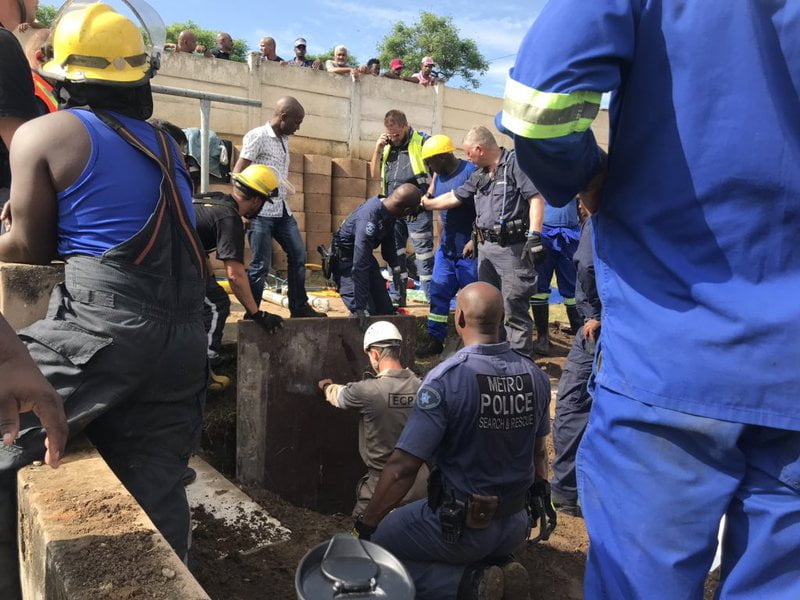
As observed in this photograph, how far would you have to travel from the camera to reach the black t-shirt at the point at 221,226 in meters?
4.01

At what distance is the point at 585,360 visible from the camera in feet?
12.6

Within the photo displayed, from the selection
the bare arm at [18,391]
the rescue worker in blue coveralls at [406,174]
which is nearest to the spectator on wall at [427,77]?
the rescue worker in blue coveralls at [406,174]

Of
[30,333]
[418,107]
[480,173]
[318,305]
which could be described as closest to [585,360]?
[480,173]

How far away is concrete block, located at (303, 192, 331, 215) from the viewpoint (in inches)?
440

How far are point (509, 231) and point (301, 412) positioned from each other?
2.13 metres

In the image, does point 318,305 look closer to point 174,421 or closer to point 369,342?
point 369,342

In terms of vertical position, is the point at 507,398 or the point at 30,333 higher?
the point at 30,333

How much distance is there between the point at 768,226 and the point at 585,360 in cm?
272

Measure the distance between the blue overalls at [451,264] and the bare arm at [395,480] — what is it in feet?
10.5

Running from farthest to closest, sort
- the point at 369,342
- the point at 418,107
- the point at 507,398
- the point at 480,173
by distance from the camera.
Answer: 1. the point at 418,107
2. the point at 480,173
3. the point at 369,342
4. the point at 507,398

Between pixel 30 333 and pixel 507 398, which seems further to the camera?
pixel 507 398

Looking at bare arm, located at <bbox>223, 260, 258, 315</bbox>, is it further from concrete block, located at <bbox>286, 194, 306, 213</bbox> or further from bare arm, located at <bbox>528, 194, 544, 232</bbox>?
concrete block, located at <bbox>286, 194, 306, 213</bbox>

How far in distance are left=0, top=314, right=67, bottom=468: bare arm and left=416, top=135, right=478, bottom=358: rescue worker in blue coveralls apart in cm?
477

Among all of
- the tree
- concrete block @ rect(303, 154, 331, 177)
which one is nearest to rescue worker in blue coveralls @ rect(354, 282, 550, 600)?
concrete block @ rect(303, 154, 331, 177)
